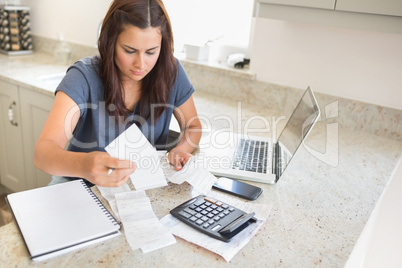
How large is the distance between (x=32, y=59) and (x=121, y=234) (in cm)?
215

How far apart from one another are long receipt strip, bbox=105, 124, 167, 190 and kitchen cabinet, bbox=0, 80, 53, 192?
103 centimetres

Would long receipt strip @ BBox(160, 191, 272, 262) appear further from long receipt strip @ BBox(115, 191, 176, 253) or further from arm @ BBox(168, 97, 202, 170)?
arm @ BBox(168, 97, 202, 170)

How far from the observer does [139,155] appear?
42.7 inches

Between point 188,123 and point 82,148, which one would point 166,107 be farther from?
point 82,148

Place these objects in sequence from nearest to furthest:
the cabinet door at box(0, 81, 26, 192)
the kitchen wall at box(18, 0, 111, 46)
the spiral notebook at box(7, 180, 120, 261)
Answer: the spiral notebook at box(7, 180, 120, 261) → the cabinet door at box(0, 81, 26, 192) → the kitchen wall at box(18, 0, 111, 46)

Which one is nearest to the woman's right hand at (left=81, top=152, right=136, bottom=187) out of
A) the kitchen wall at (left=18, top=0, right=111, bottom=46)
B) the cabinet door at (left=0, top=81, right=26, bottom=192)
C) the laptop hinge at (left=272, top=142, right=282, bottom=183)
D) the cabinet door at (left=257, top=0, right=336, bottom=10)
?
the laptop hinge at (left=272, top=142, right=282, bottom=183)

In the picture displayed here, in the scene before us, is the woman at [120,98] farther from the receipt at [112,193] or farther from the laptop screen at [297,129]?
the laptop screen at [297,129]

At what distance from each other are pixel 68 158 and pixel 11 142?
156cm

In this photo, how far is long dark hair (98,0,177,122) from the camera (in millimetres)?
1155

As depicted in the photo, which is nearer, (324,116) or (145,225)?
(145,225)

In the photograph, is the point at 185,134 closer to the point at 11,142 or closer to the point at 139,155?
the point at 139,155

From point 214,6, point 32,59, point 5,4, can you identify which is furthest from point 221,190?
point 5,4

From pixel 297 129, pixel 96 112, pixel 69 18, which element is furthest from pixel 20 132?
pixel 297 129

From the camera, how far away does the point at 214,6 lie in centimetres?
214
